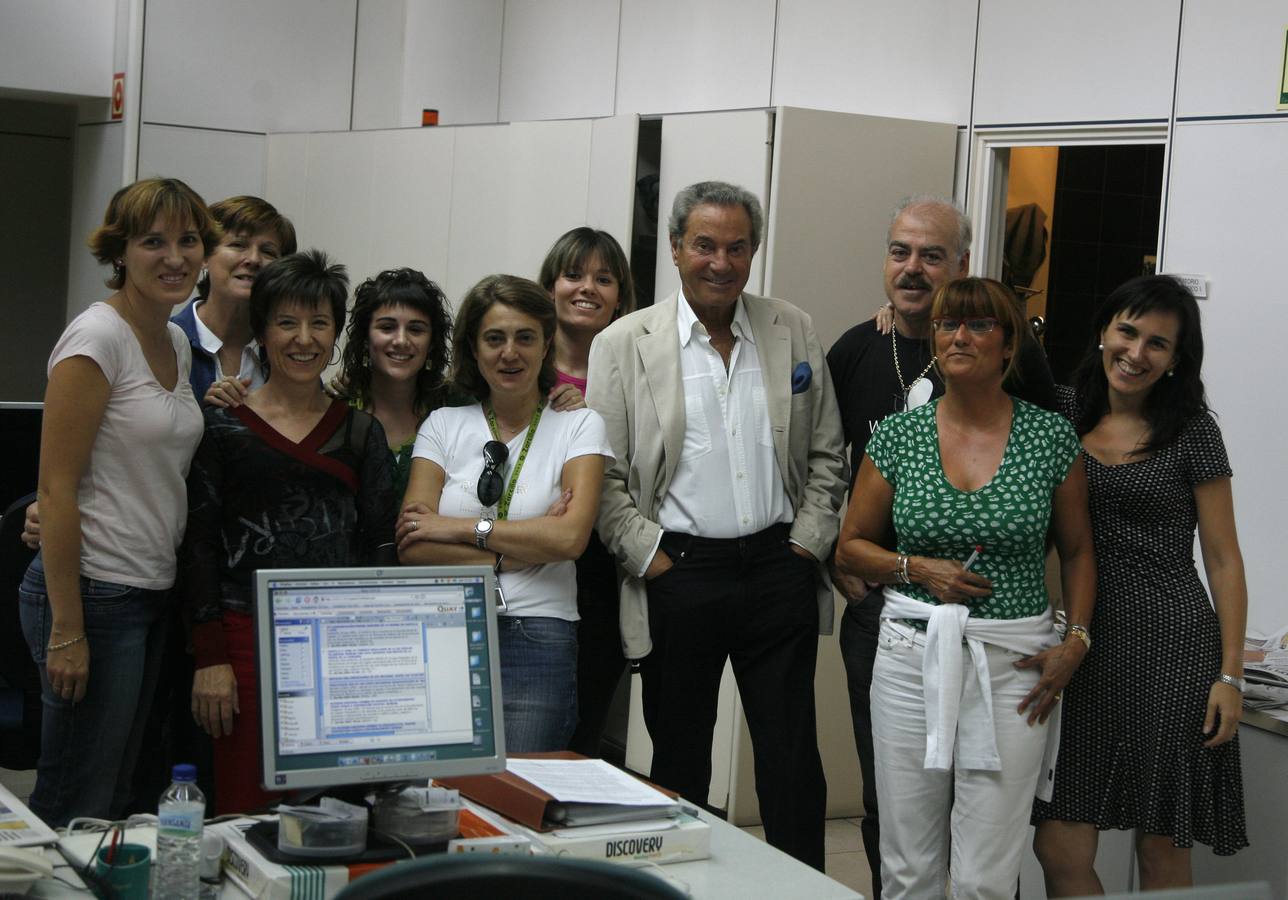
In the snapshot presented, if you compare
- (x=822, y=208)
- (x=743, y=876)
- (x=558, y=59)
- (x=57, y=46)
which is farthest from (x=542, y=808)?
(x=57, y=46)

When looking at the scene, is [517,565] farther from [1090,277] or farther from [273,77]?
[273,77]

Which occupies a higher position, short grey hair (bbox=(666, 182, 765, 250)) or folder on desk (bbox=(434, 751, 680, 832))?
short grey hair (bbox=(666, 182, 765, 250))

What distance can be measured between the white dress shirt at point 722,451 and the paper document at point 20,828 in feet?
4.92

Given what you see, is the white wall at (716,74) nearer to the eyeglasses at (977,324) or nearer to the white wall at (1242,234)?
the white wall at (1242,234)

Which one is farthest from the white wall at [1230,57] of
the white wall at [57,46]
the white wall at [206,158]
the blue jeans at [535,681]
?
the white wall at [57,46]

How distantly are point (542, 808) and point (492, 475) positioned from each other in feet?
3.02

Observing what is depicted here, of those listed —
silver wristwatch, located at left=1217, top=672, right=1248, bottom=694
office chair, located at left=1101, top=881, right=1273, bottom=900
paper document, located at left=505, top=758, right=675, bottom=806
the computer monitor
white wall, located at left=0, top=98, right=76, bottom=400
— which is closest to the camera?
office chair, located at left=1101, top=881, right=1273, bottom=900

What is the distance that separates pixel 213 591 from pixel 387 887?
6.11 feet

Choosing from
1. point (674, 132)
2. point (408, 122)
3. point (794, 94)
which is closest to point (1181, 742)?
point (674, 132)

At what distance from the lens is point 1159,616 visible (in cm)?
296

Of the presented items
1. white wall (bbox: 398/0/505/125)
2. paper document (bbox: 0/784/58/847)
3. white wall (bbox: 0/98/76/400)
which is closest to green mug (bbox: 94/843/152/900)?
paper document (bbox: 0/784/58/847)

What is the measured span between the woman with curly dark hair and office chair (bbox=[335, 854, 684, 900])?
7.34 ft

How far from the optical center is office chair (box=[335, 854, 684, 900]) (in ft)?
3.34

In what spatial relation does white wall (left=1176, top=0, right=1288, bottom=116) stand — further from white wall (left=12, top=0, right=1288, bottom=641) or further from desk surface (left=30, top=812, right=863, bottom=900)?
desk surface (left=30, top=812, right=863, bottom=900)
